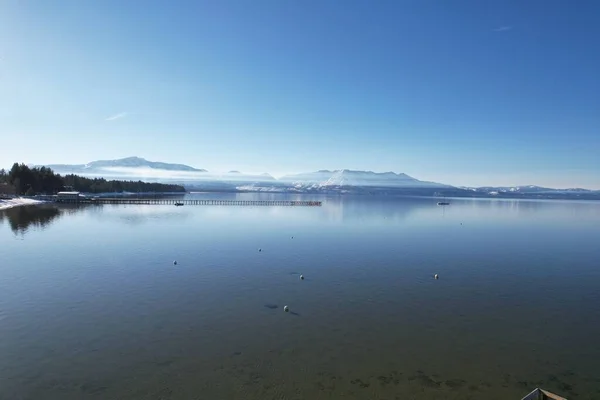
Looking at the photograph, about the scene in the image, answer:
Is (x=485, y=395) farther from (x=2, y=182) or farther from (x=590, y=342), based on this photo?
(x=2, y=182)

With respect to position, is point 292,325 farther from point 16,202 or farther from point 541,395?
point 16,202

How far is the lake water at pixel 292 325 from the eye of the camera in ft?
56.1

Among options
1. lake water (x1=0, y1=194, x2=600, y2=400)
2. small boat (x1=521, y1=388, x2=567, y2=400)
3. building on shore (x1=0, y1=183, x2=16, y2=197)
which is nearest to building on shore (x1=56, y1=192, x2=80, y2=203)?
building on shore (x1=0, y1=183, x2=16, y2=197)

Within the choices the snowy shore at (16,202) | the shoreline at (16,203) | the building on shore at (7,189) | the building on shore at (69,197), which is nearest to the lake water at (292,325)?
the shoreline at (16,203)

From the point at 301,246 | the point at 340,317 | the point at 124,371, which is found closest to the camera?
the point at 124,371

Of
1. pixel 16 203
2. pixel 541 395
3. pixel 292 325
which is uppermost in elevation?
pixel 16 203

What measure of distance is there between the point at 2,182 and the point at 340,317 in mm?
175471

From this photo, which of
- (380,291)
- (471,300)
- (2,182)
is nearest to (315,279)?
(380,291)

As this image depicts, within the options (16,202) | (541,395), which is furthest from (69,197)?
(541,395)

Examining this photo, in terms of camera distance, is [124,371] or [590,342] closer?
[124,371]

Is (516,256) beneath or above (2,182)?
beneath

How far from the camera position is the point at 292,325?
23562 millimetres

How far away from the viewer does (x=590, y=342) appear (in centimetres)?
2216

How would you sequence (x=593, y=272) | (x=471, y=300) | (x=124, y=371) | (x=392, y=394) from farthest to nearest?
(x=593, y=272) < (x=471, y=300) < (x=124, y=371) < (x=392, y=394)
